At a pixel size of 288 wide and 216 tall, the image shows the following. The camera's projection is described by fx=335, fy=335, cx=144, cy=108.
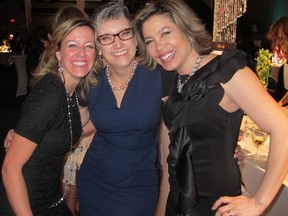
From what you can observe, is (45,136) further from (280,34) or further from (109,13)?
(280,34)

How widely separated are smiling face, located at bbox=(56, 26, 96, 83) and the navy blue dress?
27 centimetres

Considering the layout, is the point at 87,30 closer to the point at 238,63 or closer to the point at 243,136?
the point at 238,63

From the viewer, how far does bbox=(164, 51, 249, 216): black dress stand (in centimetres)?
132

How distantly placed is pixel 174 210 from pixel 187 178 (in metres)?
0.22

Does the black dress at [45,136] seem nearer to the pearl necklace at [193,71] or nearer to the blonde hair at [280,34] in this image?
the pearl necklace at [193,71]

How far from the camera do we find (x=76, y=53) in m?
1.70

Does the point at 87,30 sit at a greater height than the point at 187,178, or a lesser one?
greater

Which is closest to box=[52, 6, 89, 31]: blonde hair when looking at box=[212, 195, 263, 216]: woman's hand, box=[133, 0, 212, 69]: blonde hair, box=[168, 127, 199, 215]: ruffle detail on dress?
box=[133, 0, 212, 69]: blonde hair

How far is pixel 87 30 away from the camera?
1737 millimetres

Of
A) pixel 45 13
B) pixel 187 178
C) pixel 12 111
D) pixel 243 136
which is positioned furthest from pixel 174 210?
pixel 45 13

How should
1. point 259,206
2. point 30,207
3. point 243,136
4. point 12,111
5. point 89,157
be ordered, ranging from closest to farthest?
point 259,206
point 30,207
point 89,157
point 243,136
point 12,111

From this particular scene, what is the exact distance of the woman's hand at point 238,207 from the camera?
1237mm

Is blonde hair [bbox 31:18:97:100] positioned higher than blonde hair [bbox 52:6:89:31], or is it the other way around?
blonde hair [bbox 52:6:89:31]

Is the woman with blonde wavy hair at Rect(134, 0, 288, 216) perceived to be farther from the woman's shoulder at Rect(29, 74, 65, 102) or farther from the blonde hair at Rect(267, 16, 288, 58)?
the blonde hair at Rect(267, 16, 288, 58)
